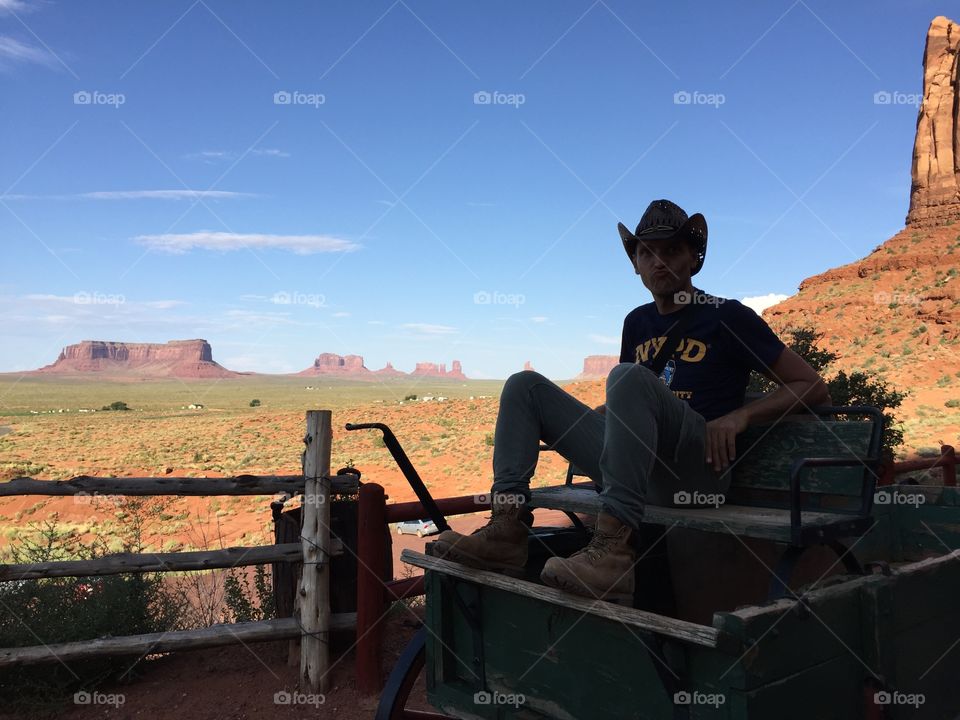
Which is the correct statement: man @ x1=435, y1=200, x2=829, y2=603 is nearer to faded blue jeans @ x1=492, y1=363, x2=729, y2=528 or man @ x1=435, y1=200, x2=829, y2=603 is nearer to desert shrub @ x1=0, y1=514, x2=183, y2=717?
faded blue jeans @ x1=492, y1=363, x2=729, y2=528

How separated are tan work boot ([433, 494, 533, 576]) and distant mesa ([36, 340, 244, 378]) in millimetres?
180283

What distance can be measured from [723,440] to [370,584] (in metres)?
2.64

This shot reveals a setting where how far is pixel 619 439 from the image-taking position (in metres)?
2.25

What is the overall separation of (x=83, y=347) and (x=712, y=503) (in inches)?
7826

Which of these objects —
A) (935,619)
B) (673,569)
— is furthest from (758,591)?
(935,619)

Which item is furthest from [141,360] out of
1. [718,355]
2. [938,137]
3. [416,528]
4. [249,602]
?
[718,355]

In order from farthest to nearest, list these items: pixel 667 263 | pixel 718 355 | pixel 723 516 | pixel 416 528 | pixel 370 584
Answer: pixel 416 528 → pixel 370 584 → pixel 667 263 → pixel 718 355 → pixel 723 516

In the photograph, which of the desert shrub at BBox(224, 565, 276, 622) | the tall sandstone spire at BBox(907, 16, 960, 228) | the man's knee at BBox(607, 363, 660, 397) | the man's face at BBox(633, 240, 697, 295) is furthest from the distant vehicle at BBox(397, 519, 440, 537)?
the tall sandstone spire at BBox(907, 16, 960, 228)

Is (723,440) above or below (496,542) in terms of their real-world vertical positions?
above

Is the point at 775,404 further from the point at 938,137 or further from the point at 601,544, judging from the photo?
the point at 938,137

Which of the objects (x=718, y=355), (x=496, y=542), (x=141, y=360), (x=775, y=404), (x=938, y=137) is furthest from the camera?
(x=141, y=360)

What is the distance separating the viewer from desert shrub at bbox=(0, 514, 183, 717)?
4.47m

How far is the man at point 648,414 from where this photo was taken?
7.20ft

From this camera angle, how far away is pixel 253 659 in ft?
16.1
